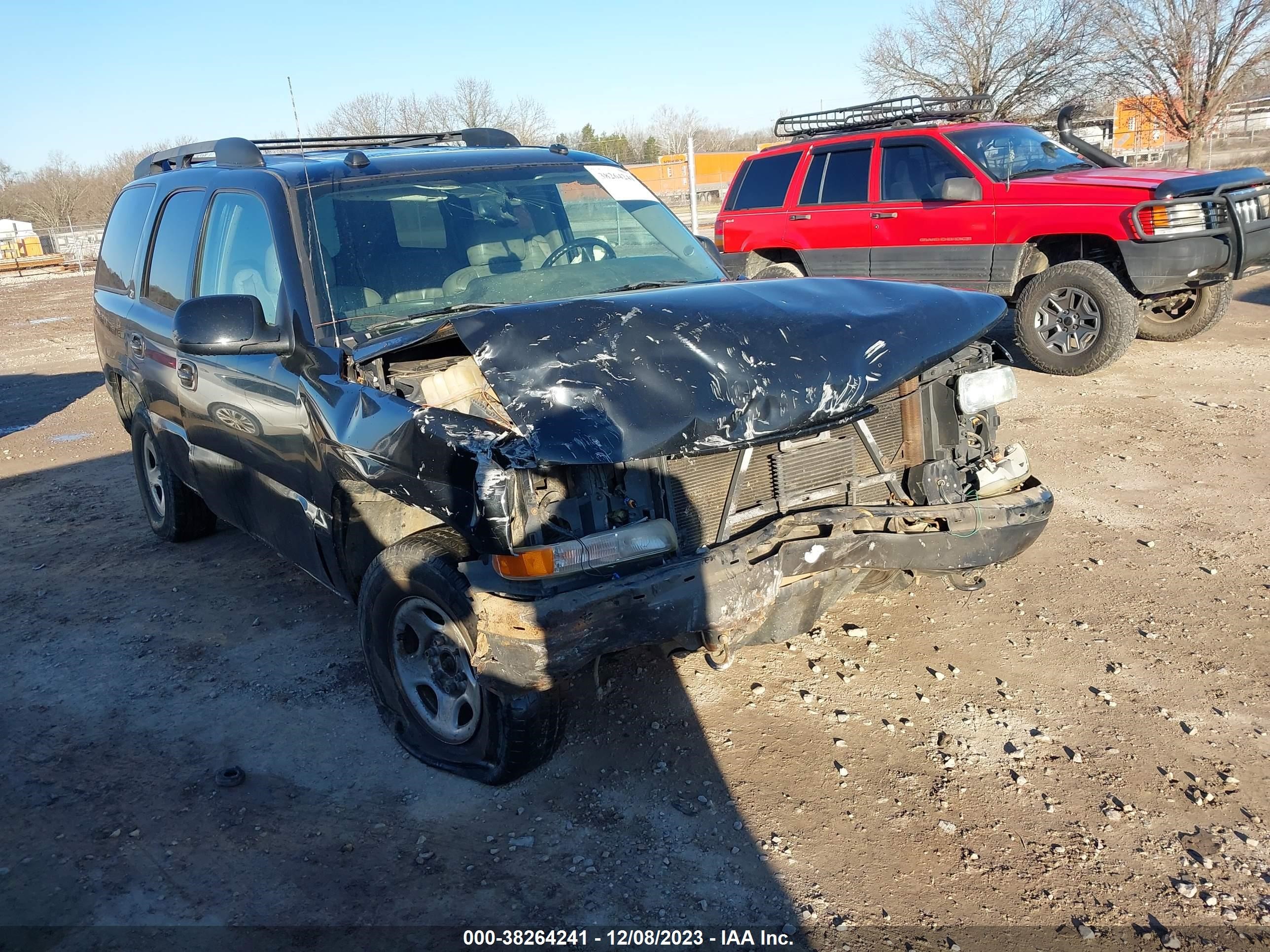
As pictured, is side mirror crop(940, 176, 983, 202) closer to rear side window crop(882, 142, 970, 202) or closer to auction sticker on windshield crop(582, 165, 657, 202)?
rear side window crop(882, 142, 970, 202)

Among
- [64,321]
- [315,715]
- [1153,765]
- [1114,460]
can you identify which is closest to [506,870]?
[315,715]

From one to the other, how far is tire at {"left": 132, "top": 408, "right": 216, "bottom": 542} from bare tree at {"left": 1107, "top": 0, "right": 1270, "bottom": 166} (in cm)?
1655

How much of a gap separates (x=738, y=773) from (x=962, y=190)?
6.50 meters

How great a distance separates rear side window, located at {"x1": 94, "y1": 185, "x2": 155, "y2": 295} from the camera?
5.17m

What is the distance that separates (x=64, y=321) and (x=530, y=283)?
18613 mm

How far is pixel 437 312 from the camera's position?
12.0ft

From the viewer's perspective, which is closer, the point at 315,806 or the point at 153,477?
the point at 315,806

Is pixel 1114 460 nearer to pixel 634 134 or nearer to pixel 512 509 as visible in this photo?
pixel 512 509

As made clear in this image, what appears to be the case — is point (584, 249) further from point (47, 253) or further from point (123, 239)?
Result: point (47, 253)

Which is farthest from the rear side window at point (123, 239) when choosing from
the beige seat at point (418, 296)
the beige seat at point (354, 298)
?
the beige seat at point (418, 296)

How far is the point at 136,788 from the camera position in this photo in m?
3.41

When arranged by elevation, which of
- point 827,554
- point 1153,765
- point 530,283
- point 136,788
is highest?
point 530,283

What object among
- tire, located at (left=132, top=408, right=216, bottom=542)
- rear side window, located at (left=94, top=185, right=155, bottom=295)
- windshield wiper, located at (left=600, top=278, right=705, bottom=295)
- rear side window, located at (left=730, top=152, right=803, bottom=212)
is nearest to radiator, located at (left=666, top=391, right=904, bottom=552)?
windshield wiper, located at (left=600, top=278, right=705, bottom=295)

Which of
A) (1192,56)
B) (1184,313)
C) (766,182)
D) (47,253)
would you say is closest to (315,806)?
(766,182)
